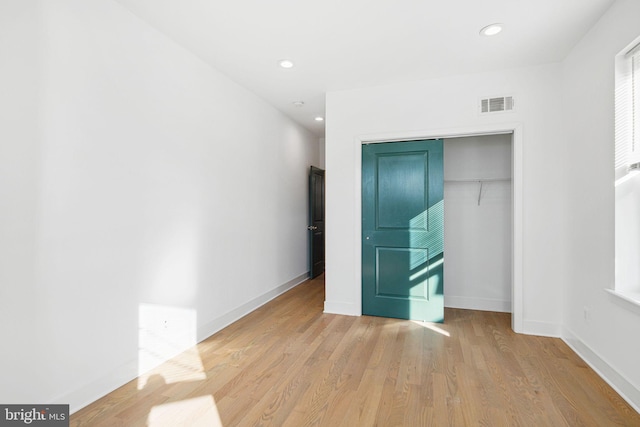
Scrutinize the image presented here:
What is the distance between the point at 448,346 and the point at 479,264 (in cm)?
151

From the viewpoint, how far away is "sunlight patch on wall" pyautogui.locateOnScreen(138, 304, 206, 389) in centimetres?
245

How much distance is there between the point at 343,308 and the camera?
12.8 ft

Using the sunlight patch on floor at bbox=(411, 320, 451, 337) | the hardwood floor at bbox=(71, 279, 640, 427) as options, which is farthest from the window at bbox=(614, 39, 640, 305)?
the sunlight patch on floor at bbox=(411, 320, 451, 337)

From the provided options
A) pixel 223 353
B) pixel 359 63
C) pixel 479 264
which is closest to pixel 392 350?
pixel 223 353

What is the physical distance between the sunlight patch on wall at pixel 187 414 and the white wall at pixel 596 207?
2.64 meters

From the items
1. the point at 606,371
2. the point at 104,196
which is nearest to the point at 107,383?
the point at 104,196

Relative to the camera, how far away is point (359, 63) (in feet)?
10.5

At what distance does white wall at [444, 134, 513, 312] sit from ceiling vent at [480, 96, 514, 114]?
2.25 ft

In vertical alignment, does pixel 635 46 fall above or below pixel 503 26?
below

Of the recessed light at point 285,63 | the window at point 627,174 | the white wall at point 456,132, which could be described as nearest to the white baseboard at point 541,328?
the white wall at point 456,132

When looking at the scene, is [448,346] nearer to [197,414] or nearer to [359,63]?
[197,414]

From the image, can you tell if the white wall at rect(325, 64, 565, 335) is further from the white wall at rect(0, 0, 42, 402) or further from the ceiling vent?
the white wall at rect(0, 0, 42, 402)

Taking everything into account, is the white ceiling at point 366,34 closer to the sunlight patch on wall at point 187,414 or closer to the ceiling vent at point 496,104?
the ceiling vent at point 496,104

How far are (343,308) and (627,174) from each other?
9.42 feet
